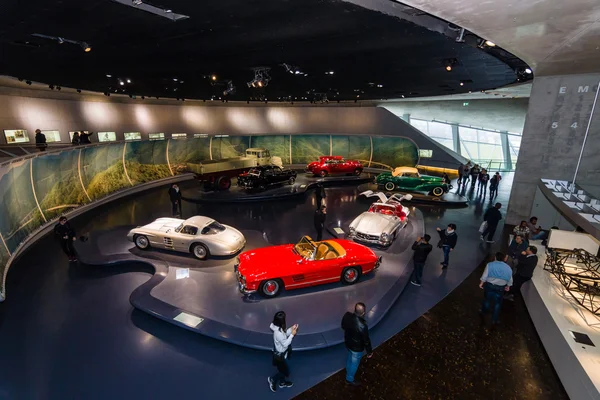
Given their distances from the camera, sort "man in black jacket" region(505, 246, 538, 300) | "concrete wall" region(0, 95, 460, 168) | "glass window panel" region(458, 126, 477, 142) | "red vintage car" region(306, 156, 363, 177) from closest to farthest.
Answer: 1. "man in black jacket" region(505, 246, 538, 300)
2. "concrete wall" region(0, 95, 460, 168)
3. "red vintage car" region(306, 156, 363, 177)
4. "glass window panel" region(458, 126, 477, 142)

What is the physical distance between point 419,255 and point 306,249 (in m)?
3.00

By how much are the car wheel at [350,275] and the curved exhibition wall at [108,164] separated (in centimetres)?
843

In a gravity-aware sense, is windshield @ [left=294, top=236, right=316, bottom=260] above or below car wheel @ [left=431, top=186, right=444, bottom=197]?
above

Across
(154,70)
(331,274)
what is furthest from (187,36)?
(331,274)

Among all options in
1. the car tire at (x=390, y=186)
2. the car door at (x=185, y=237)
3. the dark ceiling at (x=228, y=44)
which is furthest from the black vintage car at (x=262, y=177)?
the car door at (x=185, y=237)

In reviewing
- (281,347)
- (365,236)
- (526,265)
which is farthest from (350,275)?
(526,265)

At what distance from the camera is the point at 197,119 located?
85.7 ft

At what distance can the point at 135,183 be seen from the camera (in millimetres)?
18234

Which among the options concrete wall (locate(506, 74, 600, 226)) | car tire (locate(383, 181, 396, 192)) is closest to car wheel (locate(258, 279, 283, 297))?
concrete wall (locate(506, 74, 600, 226))

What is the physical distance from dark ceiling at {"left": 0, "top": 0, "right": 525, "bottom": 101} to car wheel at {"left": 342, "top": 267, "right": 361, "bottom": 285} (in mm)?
5758

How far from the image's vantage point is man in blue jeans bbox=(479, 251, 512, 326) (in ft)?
21.4

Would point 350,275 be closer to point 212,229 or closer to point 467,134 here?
point 212,229

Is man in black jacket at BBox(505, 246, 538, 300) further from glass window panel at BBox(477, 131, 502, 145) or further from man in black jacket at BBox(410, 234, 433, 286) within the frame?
glass window panel at BBox(477, 131, 502, 145)

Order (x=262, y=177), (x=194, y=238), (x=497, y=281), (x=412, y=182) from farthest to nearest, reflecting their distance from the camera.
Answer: (x=412, y=182) → (x=262, y=177) → (x=194, y=238) → (x=497, y=281)
